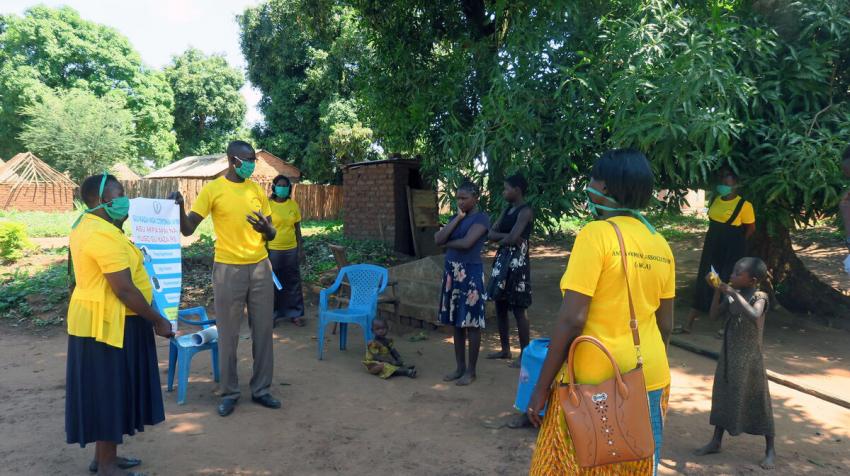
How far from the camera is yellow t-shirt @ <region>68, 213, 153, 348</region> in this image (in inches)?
119

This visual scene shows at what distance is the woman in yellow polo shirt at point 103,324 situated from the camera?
3043 millimetres

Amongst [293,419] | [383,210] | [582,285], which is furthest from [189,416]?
[383,210]

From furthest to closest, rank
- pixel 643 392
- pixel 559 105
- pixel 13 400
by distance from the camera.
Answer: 1. pixel 559 105
2. pixel 13 400
3. pixel 643 392

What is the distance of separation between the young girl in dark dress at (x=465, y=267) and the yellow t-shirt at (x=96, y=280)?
2.51 m

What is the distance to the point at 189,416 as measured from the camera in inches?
168

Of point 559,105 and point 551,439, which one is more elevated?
point 559,105

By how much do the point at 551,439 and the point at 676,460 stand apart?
209 cm

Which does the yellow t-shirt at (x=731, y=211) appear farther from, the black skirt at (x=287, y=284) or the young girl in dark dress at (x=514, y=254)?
the black skirt at (x=287, y=284)

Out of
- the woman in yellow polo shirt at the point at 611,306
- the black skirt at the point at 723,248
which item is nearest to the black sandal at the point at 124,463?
the woman in yellow polo shirt at the point at 611,306

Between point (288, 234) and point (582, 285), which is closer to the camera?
point (582, 285)

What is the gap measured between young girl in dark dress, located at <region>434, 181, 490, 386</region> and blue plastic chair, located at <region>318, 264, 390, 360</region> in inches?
50.3

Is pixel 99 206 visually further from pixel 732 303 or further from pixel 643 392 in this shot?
pixel 732 303

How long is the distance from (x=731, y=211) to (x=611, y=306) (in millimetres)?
5110

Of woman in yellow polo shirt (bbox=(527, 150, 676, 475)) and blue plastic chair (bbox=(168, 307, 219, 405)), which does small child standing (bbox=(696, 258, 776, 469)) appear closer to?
woman in yellow polo shirt (bbox=(527, 150, 676, 475))
